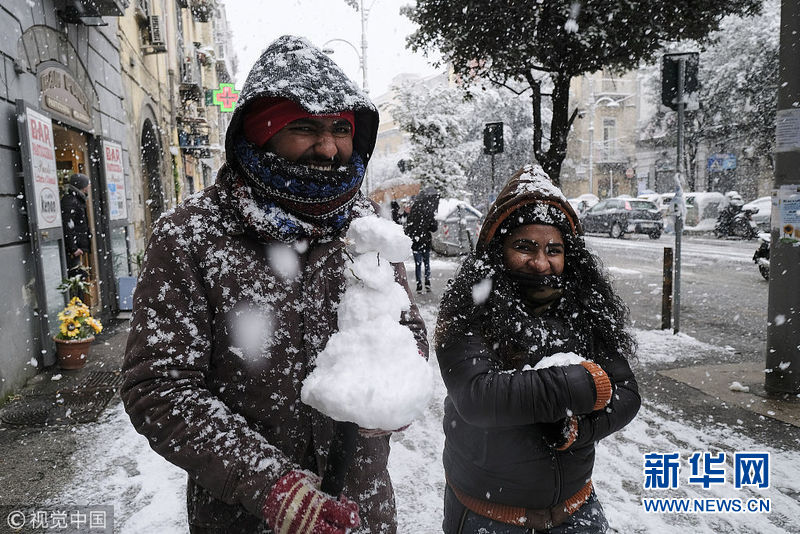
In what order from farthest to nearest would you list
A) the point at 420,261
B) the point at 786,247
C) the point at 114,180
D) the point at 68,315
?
the point at 420,261, the point at 114,180, the point at 68,315, the point at 786,247

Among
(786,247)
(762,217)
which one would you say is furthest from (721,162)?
(786,247)

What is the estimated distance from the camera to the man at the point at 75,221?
273 inches

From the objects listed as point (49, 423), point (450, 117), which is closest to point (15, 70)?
point (49, 423)

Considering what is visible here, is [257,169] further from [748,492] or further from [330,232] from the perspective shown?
[748,492]

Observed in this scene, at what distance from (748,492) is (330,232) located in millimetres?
3258

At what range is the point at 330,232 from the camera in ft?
4.90

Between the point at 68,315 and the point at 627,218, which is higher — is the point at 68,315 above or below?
below

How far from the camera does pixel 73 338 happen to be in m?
5.88

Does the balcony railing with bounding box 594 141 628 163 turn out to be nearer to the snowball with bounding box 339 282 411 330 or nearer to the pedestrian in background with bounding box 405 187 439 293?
the pedestrian in background with bounding box 405 187 439 293

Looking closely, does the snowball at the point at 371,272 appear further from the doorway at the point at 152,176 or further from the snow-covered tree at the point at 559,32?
the doorway at the point at 152,176

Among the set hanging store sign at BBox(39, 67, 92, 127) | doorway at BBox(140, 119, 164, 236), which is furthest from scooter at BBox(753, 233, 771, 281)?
doorway at BBox(140, 119, 164, 236)

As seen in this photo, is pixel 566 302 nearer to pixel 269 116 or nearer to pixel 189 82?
pixel 269 116

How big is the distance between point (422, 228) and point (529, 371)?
8.54 m

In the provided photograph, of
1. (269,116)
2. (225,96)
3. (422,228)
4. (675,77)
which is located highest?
(225,96)
